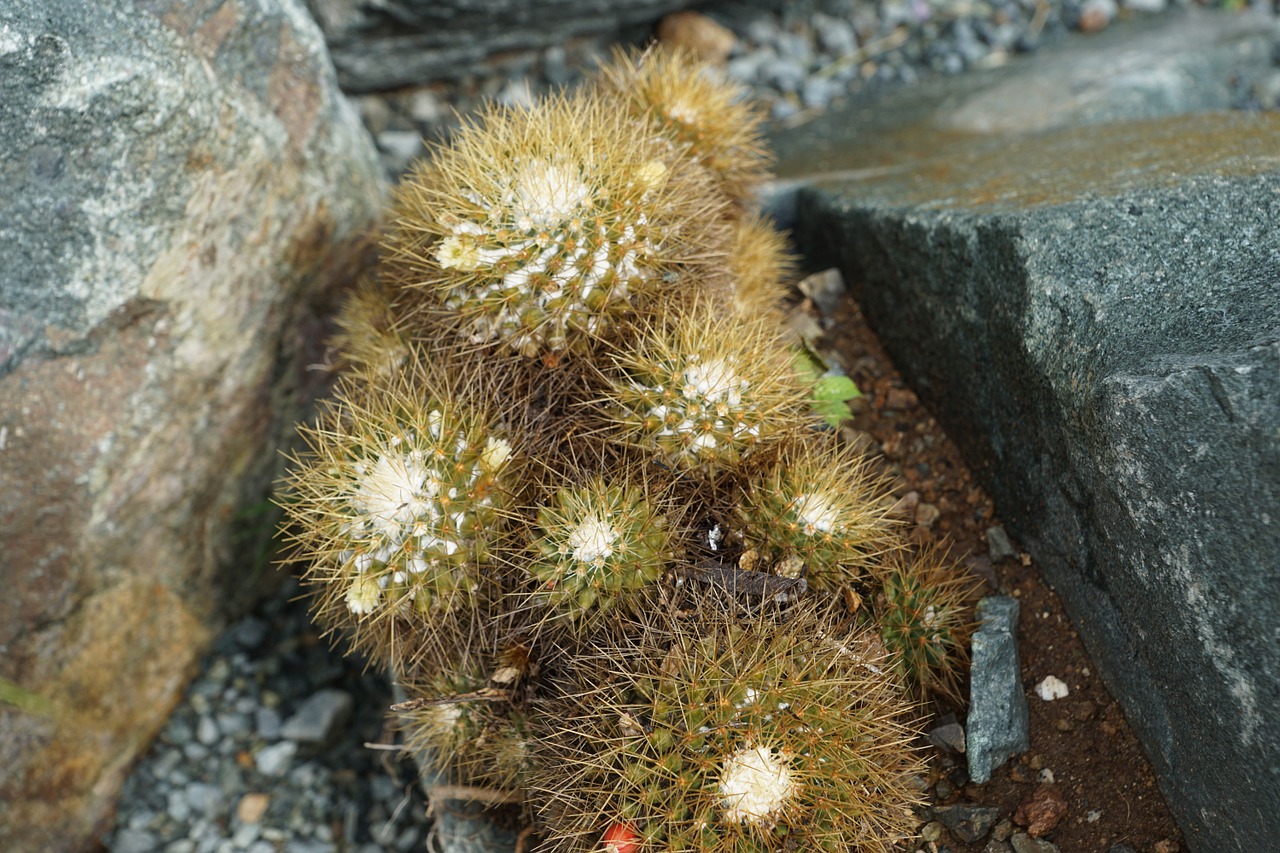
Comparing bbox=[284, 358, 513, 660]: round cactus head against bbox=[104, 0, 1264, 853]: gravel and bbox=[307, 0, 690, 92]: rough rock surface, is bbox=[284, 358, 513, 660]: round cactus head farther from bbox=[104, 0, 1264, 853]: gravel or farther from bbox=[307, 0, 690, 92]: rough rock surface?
bbox=[307, 0, 690, 92]: rough rock surface

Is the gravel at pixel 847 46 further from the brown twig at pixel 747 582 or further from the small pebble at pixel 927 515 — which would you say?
the brown twig at pixel 747 582

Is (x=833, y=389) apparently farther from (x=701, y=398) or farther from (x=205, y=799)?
(x=205, y=799)

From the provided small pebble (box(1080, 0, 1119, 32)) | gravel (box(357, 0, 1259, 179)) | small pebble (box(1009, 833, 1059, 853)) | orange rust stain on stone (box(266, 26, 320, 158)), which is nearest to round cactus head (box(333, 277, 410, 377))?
orange rust stain on stone (box(266, 26, 320, 158))

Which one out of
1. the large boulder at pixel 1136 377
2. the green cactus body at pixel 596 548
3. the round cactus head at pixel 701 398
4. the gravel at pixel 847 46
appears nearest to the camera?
the large boulder at pixel 1136 377

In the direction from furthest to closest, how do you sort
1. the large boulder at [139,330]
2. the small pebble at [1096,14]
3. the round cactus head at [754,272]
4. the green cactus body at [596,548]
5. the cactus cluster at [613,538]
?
the small pebble at [1096,14] → the round cactus head at [754,272] → the large boulder at [139,330] → the green cactus body at [596,548] → the cactus cluster at [613,538]

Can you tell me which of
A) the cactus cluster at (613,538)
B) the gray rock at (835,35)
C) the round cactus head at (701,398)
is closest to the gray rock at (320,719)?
the cactus cluster at (613,538)

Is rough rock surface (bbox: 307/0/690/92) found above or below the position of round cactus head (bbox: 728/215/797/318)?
above
